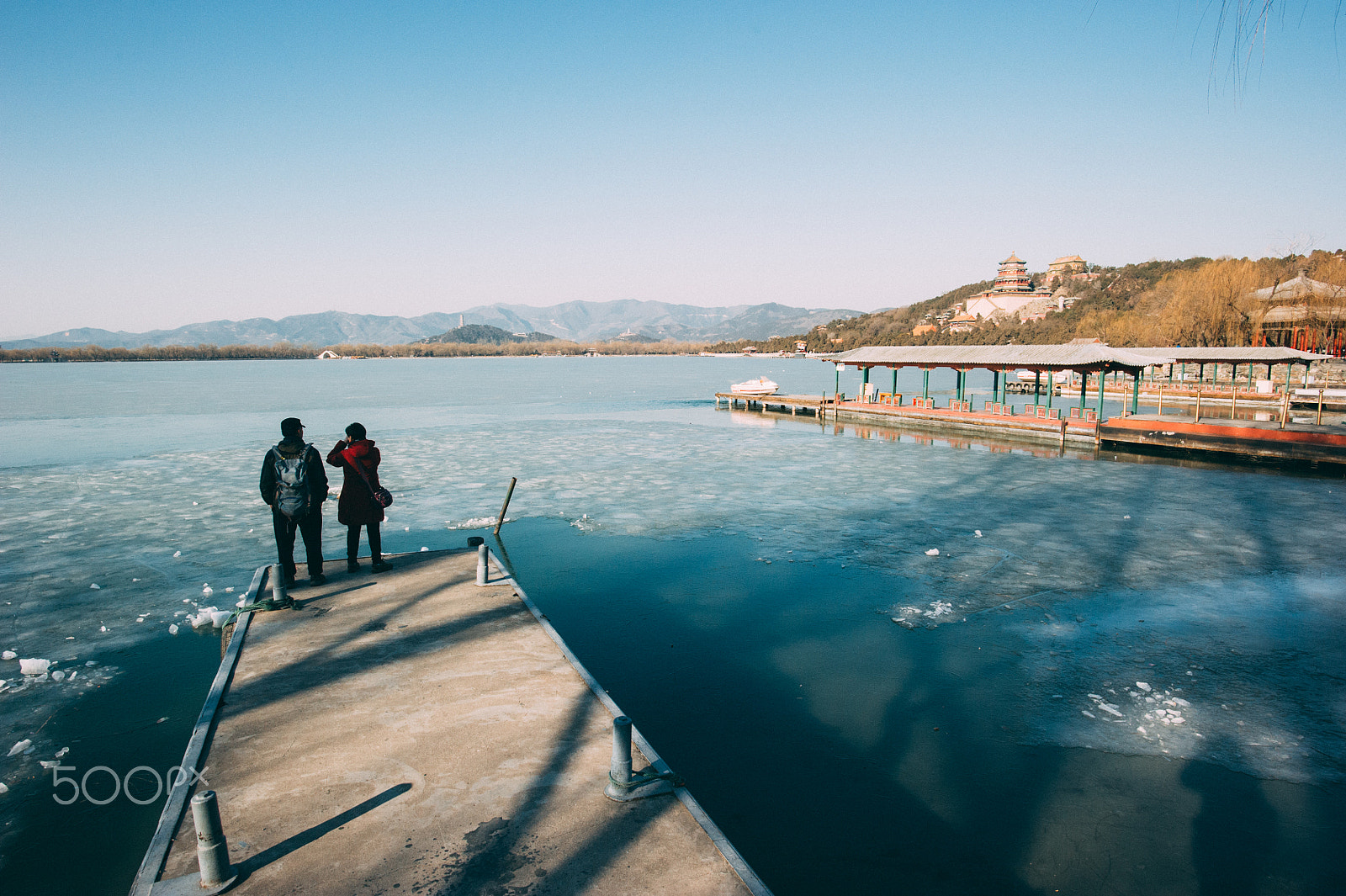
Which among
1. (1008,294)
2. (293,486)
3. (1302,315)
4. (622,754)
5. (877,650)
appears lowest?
(877,650)

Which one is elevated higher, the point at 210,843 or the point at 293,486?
the point at 293,486

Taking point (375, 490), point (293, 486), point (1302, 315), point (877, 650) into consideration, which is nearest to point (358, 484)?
point (375, 490)

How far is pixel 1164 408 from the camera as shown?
46312 mm

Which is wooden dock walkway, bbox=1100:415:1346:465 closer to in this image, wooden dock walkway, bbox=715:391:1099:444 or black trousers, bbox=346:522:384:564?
wooden dock walkway, bbox=715:391:1099:444

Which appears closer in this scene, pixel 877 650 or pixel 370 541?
pixel 877 650

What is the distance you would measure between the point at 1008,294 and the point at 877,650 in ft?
616

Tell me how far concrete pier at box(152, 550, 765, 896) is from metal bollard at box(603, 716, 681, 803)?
67 millimetres

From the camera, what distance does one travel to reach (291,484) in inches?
324

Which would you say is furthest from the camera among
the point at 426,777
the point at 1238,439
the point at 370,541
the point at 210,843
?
the point at 1238,439

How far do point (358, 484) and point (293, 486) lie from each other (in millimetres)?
901

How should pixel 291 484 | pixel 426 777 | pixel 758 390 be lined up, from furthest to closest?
pixel 758 390
pixel 291 484
pixel 426 777

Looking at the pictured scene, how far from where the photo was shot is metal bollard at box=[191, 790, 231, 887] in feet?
12.2

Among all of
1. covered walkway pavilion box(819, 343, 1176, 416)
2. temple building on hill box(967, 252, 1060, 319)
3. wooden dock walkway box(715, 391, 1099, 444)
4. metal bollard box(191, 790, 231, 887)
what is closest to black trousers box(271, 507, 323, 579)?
metal bollard box(191, 790, 231, 887)

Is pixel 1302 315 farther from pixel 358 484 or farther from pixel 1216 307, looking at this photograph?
pixel 358 484
